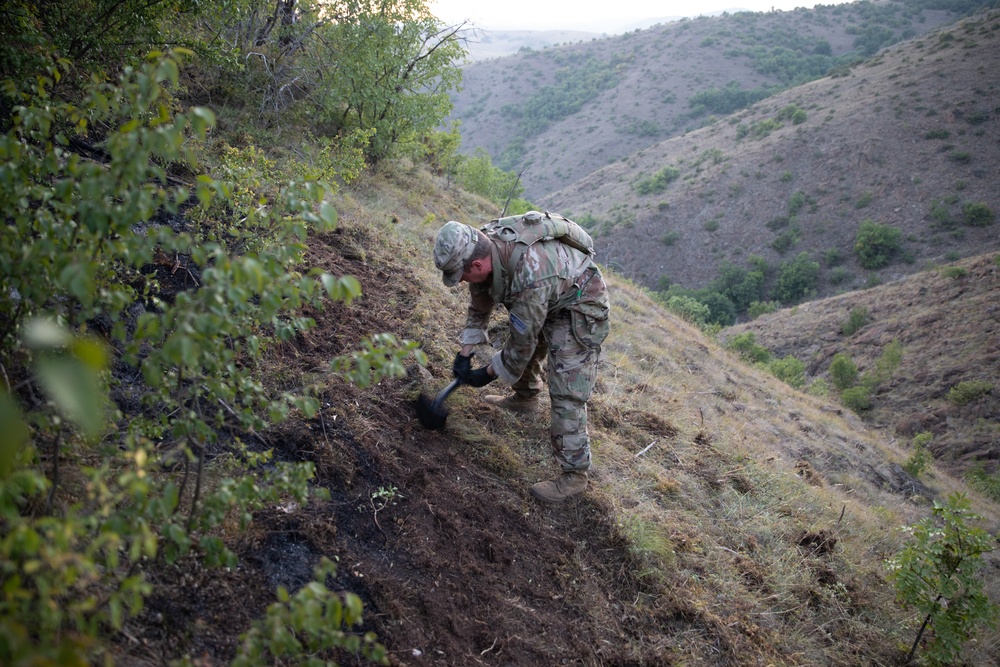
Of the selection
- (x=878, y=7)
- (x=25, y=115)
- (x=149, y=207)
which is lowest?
(x=149, y=207)

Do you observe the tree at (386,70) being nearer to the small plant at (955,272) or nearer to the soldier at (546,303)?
the soldier at (546,303)

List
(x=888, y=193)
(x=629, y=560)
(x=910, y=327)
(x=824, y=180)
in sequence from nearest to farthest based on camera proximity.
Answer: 1. (x=629, y=560)
2. (x=910, y=327)
3. (x=888, y=193)
4. (x=824, y=180)

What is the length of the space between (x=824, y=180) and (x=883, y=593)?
42544 millimetres

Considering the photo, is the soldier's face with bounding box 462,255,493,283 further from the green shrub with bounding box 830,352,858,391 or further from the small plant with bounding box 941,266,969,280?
the small plant with bounding box 941,266,969,280

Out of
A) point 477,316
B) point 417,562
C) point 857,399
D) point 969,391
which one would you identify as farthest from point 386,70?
point 969,391

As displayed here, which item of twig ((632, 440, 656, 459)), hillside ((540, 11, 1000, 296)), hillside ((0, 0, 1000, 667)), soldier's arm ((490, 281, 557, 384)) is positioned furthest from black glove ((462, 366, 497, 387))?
hillside ((540, 11, 1000, 296))

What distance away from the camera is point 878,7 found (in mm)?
79750

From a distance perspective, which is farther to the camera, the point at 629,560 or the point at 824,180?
the point at 824,180

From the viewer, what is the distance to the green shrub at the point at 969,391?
16109 millimetres

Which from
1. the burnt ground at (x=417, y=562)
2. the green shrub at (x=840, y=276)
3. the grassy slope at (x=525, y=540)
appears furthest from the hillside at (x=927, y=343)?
the burnt ground at (x=417, y=562)

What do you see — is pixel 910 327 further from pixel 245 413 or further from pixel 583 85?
pixel 583 85

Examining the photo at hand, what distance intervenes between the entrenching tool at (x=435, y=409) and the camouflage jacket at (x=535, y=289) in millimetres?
325

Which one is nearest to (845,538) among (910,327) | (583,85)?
(910,327)

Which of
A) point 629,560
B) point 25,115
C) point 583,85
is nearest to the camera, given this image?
point 25,115
